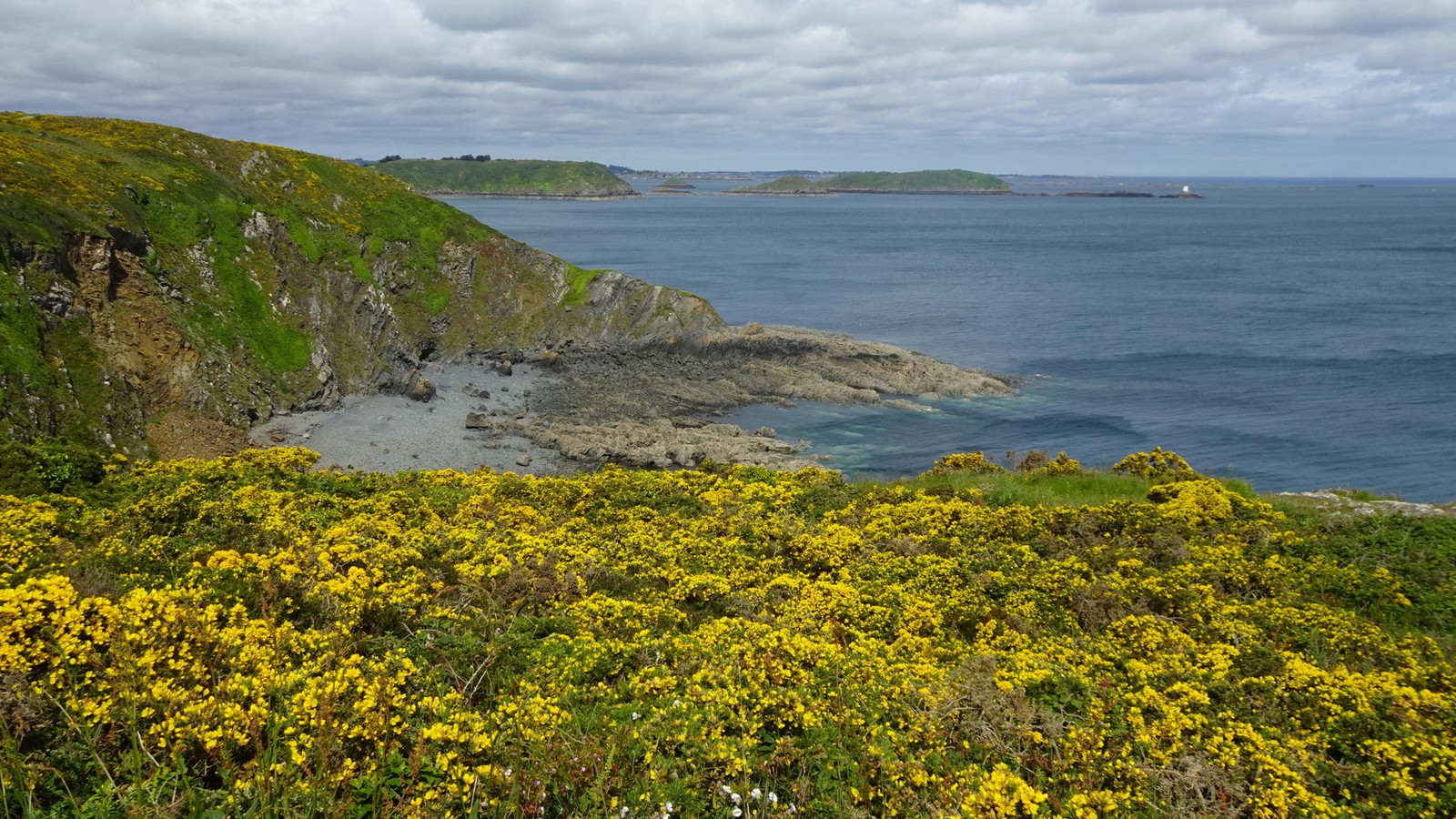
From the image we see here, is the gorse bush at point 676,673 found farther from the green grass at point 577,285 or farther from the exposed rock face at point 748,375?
the green grass at point 577,285

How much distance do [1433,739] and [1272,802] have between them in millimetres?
2618

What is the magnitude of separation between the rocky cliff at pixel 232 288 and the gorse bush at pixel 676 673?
77.0ft

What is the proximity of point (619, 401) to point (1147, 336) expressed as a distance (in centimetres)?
4989

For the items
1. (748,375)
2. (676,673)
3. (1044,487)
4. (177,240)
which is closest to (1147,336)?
(748,375)

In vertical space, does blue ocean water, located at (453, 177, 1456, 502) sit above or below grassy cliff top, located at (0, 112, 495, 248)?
below

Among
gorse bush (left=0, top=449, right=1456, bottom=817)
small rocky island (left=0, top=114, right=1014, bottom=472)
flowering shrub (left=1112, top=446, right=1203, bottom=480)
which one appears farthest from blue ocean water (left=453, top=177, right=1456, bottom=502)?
gorse bush (left=0, top=449, right=1456, bottom=817)

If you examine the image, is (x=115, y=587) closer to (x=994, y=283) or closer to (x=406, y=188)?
(x=406, y=188)

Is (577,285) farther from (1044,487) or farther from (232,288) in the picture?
(1044,487)

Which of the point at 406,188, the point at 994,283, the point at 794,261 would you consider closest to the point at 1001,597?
the point at 406,188

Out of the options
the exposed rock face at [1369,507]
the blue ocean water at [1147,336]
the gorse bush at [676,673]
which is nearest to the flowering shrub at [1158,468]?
the exposed rock face at [1369,507]

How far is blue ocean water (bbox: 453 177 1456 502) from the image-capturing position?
44000 mm

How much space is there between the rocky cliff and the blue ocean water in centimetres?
2219

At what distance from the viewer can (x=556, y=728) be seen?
7.41m

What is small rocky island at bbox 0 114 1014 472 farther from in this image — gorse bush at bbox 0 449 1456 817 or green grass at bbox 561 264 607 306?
gorse bush at bbox 0 449 1456 817
